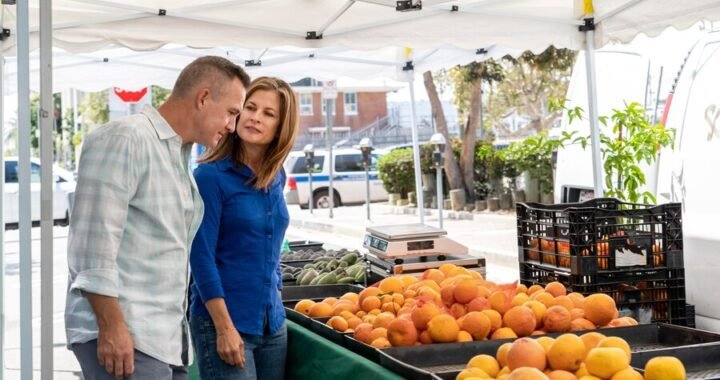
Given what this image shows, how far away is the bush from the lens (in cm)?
2664

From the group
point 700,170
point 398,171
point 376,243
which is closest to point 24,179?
point 376,243

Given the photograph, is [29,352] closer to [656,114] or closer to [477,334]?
[477,334]

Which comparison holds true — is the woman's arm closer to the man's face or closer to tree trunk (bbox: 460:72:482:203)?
the man's face

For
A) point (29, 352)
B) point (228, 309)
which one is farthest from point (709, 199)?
point (29, 352)

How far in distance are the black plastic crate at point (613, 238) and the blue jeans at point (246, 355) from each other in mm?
1407

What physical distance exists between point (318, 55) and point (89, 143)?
6961 millimetres

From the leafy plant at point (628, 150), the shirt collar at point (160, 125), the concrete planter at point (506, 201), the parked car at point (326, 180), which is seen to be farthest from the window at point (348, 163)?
the shirt collar at point (160, 125)

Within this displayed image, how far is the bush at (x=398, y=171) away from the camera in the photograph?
87.4 feet

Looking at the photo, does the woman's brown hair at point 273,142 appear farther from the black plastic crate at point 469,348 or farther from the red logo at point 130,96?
the red logo at point 130,96

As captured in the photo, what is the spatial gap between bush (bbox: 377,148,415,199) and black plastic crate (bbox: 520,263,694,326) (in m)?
22.0

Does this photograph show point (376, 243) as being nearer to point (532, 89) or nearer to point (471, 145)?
point (471, 145)

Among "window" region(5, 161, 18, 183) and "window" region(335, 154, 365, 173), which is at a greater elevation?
"window" region(335, 154, 365, 173)

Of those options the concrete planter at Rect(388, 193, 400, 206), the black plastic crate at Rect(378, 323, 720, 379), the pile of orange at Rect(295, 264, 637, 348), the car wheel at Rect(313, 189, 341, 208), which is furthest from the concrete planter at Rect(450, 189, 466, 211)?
the black plastic crate at Rect(378, 323, 720, 379)

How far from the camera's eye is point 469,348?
3.36 metres
